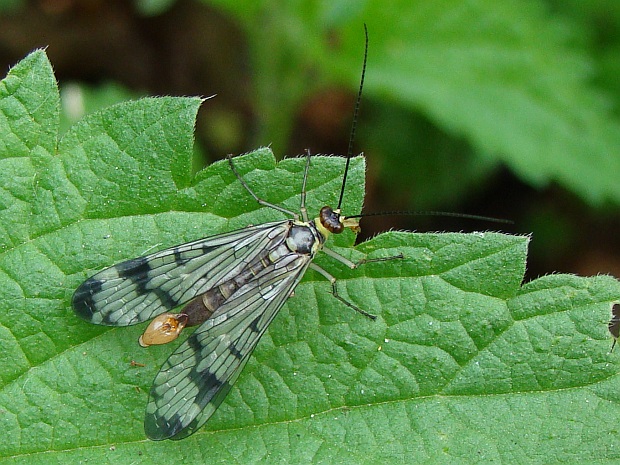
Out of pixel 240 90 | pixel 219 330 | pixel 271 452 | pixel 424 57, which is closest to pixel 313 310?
pixel 219 330

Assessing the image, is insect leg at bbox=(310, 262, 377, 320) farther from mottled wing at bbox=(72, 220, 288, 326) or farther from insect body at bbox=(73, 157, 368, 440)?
mottled wing at bbox=(72, 220, 288, 326)

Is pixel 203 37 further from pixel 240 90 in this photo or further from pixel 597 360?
pixel 597 360

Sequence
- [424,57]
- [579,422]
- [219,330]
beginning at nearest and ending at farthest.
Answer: [579,422] → [219,330] → [424,57]

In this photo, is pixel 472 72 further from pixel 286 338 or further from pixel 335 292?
pixel 286 338

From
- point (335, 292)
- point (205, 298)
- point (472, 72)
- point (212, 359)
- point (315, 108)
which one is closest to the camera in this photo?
point (212, 359)

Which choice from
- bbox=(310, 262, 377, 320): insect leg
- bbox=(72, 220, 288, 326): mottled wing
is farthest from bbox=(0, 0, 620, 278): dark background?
bbox=(310, 262, 377, 320): insect leg

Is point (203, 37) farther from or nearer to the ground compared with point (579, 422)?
farther from the ground

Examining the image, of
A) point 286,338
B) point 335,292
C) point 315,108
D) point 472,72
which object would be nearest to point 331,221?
point 335,292
